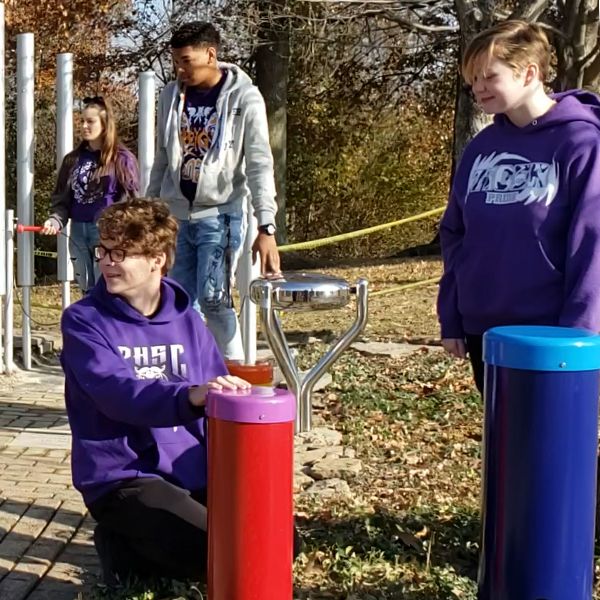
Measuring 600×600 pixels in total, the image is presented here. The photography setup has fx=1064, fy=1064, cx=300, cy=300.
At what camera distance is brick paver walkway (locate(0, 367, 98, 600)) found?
3.61 meters

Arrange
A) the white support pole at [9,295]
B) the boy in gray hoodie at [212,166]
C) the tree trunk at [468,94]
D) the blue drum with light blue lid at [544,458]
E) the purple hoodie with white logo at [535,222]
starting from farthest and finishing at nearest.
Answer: the tree trunk at [468,94]
the white support pole at [9,295]
the boy in gray hoodie at [212,166]
the purple hoodie with white logo at [535,222]
the blue drum with light blue lid at [544,458]

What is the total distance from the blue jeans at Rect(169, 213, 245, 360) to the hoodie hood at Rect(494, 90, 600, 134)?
2.15 metres

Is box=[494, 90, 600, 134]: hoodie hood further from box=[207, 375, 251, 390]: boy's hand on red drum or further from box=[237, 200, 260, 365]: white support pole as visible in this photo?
box=[237, 200, 260, 365]: white support pole

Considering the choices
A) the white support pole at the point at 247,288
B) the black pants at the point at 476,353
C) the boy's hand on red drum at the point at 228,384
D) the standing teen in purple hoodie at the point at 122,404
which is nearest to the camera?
the boy's hand on red drum at the point at 228,384

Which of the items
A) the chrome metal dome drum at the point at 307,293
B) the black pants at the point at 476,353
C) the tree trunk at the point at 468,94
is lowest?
the black pants at the point at 476,353

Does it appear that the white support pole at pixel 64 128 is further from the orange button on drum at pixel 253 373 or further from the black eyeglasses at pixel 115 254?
the black eyeglasses at pixel 115 254

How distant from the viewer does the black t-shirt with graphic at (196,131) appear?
534 centimetres

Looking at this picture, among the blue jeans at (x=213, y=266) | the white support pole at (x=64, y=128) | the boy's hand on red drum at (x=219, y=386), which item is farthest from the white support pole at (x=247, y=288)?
the boy's hand on red drum at (x=219, y=386)

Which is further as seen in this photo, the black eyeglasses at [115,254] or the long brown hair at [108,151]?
the long brown hair at [108,151]

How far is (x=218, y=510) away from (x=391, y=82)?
19.0m

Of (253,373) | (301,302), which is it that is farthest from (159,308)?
(301,302)

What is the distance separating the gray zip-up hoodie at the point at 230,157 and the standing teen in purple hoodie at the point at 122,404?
1758 mm

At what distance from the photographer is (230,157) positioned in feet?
17.5

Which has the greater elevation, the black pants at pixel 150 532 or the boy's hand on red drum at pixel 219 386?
the boy's hand on red drum at pixel 219 386
